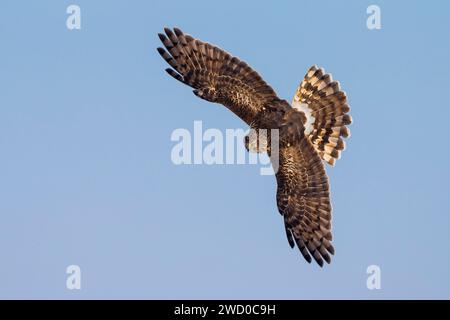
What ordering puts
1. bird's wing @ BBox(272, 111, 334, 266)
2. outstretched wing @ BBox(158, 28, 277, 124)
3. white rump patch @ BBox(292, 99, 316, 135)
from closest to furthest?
→ outstretched wing @ BBox(158, 28, 277, 124)
bird's wing @ BBox(272, 111, 334, 266)
white rump patch @ BBox(292, 99, 316, 135)

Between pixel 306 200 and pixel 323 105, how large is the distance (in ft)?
5.73

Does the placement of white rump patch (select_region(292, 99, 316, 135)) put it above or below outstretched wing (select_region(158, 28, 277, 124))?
below

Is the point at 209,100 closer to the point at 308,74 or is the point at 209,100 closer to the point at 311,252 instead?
the point at 308,74

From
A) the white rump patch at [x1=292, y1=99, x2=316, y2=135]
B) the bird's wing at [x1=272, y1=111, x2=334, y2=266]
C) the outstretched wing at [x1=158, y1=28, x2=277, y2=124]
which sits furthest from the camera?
the white rump patch at [x1=292, y1=99, x2=316, y2=135]

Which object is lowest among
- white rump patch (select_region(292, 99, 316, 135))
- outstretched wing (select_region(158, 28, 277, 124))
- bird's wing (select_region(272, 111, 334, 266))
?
bird's wing (select_region(272, 111, 334, 266))

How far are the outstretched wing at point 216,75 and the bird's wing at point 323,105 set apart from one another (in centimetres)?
105

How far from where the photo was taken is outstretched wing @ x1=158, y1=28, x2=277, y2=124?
803 inches

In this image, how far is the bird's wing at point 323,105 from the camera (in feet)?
69.6

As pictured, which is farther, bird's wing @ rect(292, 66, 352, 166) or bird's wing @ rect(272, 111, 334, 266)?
bird's wing @ rect(292, 66, 352, 166)

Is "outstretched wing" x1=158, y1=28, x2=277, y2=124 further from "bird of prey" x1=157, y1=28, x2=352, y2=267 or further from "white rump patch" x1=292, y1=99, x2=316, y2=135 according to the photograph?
"white rump patch" x1=292, y1=99, x2=316, y2=135


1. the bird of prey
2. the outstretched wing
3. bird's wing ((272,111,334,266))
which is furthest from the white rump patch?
the outstretched wing

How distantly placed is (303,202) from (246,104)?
2117mm

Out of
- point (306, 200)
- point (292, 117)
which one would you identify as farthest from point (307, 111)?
point (306, 200)
